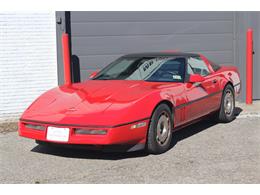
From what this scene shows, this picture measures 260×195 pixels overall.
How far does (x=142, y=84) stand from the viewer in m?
6.04

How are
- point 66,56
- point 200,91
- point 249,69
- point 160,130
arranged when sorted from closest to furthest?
point 160,130, point 200,91, point 66,56, point 249,69

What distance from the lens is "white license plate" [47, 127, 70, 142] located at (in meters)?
5.21

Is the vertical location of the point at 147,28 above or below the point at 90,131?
above

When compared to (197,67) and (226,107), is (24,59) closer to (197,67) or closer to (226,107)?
(197,67)

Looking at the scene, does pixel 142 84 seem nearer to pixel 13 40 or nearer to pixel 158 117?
pixel 158 117

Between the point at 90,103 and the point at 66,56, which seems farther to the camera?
the point at 66,56

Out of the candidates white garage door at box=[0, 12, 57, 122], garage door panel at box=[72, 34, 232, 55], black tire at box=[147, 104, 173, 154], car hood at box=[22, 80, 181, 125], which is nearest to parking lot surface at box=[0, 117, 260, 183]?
black tire at box=[147, 104, 173, 154]

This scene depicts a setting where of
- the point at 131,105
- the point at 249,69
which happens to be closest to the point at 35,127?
the point at 131,105

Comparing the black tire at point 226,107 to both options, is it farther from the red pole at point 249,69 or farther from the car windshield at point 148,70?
the red pole at point 249,69

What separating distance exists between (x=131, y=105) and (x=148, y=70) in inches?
54.2

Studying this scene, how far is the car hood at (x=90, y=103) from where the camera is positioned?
518cm

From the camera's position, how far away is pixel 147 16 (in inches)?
378

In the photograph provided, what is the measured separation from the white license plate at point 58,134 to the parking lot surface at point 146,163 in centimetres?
31

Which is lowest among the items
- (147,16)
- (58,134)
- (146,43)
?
(58,134)
